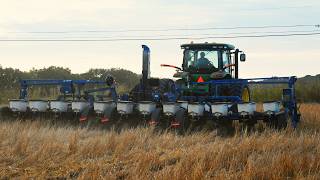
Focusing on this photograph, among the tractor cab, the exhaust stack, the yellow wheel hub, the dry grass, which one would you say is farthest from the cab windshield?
the dry grass

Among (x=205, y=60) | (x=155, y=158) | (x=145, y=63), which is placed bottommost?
(x=155, y=158)

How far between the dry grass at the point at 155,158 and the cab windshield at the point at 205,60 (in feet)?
19.3

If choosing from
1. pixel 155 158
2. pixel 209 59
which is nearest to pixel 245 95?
pixel 209 59

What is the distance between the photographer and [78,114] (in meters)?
15.7

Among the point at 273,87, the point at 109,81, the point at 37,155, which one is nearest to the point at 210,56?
the point at 109,81

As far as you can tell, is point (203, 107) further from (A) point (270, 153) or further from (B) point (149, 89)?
(A) point (270, 153)

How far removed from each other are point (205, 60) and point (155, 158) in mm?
8701

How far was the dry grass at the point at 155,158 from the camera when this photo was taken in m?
7.46

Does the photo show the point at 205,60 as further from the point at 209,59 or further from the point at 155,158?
the point at 155,158

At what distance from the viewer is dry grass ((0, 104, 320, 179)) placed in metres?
7.46

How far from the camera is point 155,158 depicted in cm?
833


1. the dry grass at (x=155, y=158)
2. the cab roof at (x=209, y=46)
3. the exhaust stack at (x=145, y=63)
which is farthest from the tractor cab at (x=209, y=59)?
the dry grass at (x=155, y=158)

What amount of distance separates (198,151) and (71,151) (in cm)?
224

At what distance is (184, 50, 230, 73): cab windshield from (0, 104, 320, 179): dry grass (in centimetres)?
588
